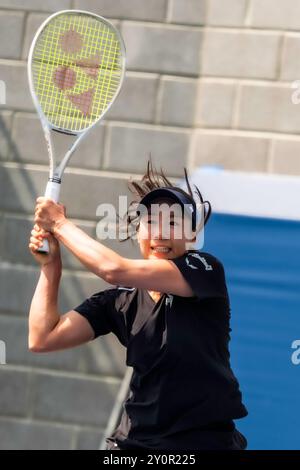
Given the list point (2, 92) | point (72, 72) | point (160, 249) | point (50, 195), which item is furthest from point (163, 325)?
point (2, 92)

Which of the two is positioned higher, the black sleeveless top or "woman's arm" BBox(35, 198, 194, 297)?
"woman's arm" BBox(35, 198, 194, 297)

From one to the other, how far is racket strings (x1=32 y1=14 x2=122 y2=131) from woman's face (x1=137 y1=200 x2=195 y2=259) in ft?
1.60

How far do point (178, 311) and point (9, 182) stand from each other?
1950 millimetres

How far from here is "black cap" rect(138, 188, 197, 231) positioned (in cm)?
270

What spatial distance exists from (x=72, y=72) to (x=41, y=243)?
0.81 metres

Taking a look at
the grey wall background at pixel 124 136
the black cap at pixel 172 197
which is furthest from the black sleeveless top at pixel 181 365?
the grey wall background at pixel 124 136

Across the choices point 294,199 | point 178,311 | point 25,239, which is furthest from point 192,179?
point 178,311

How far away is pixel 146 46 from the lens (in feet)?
13.8

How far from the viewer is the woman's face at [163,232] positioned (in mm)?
2682

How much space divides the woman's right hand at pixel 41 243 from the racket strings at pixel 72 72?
55cm

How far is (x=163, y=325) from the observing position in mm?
2602

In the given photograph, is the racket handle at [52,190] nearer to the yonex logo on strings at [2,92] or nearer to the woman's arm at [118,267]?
the woman's arm at [118,267]

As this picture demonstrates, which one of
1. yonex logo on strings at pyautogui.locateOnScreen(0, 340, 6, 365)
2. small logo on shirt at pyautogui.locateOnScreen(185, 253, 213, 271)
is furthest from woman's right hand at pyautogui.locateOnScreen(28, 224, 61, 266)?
yonex logo on strings at pyautogui.locateOnScreen(0, 340, 6, 365)

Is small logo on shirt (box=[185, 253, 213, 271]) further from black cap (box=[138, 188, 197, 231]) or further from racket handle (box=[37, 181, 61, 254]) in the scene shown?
racket handle (box=[37, 181, 61, 254])
